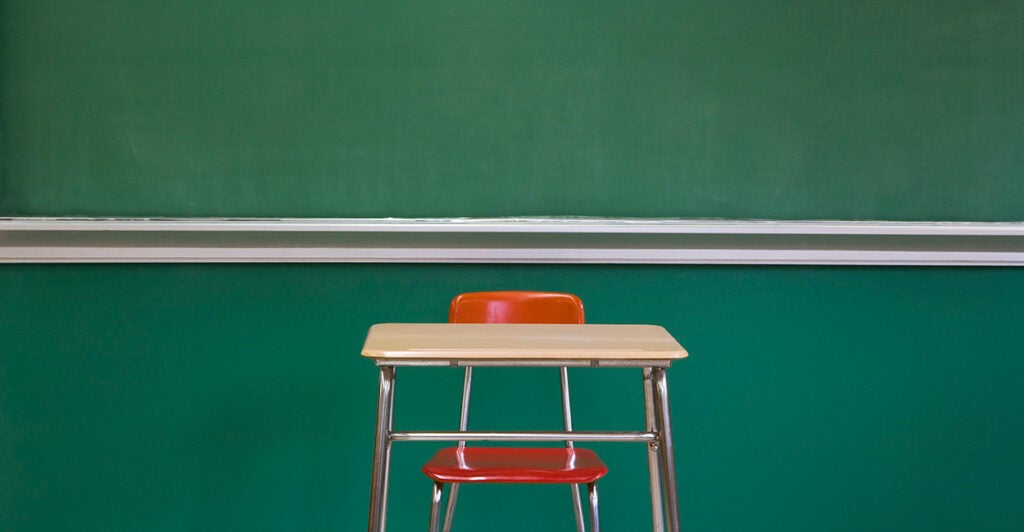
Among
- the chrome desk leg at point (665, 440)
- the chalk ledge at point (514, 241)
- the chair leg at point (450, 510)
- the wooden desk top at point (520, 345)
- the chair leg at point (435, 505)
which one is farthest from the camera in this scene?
the chalk ledge at point (514, 241)

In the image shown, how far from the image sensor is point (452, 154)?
2107 mm

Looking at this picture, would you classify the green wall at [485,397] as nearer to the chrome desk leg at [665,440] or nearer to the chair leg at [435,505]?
the chair leg at [435,505]

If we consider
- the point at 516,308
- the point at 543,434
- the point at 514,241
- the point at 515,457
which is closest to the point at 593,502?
the point at 515,457

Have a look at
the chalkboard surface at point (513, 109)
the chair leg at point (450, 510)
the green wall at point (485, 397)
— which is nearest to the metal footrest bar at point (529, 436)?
the chair leg at point (450, 510)

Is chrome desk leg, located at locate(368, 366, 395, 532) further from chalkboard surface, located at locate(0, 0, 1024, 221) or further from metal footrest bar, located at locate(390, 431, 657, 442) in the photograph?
chalkboard surface, located at locate(0, 0, 1024, 221)

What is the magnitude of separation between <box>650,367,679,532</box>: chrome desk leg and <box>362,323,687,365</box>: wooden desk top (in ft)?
0.24

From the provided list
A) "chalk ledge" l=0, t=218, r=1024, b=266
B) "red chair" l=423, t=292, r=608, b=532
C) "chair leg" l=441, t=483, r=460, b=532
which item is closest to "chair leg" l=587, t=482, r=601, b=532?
"red chair" l=423, t=292, r=608, b=532

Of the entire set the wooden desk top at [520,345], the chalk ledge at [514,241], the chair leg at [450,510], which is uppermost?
the chalk ledge at [514,241]

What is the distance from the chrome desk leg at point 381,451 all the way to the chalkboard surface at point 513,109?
31.1 inches

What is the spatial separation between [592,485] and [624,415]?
555 millimetres

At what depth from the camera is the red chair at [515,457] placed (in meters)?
1.54

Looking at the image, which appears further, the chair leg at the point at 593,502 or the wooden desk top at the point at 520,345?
the chair leg at the point at 593,502

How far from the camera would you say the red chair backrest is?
1844mm

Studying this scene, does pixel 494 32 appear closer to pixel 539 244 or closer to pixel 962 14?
pixel 539 244
